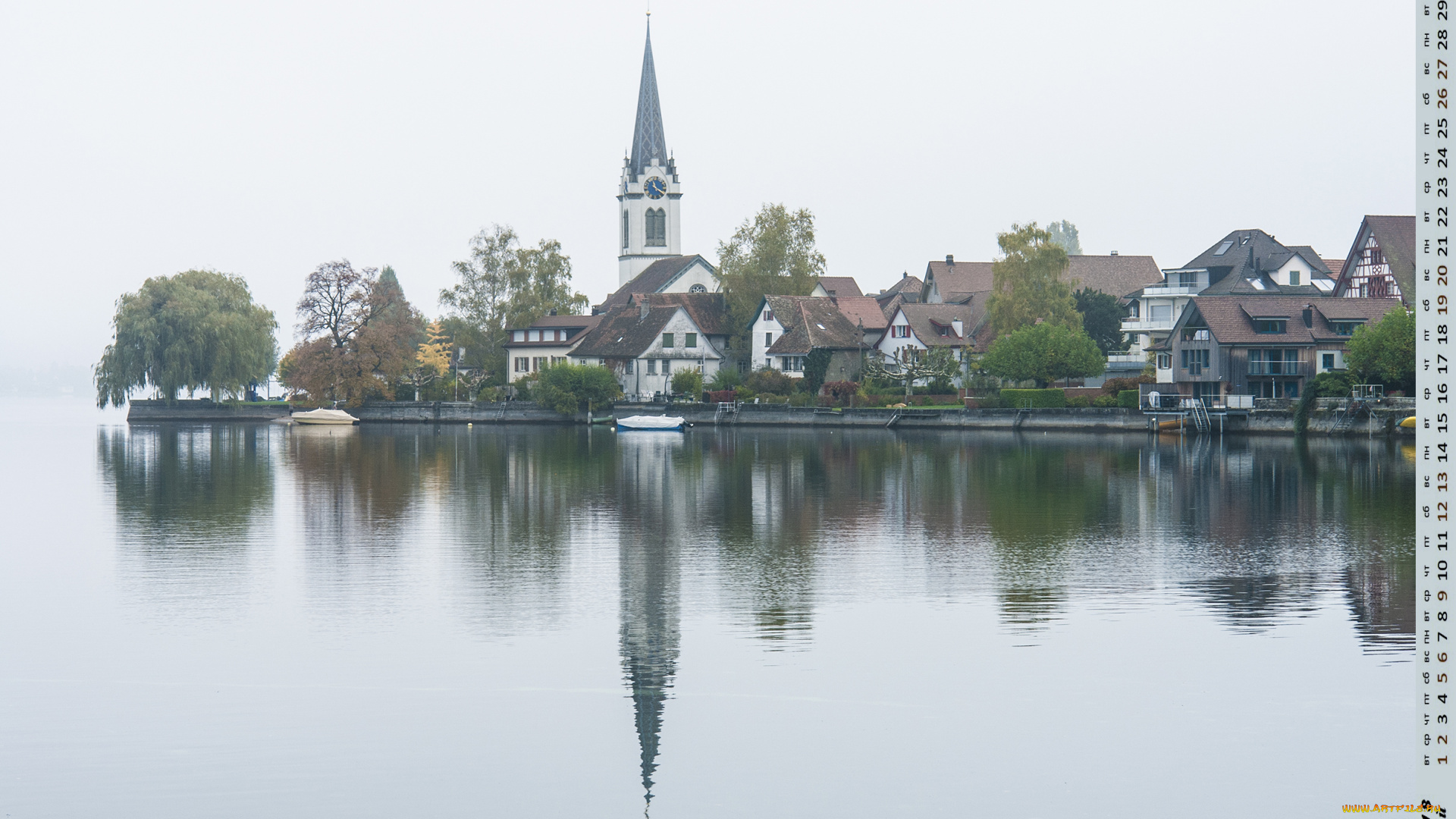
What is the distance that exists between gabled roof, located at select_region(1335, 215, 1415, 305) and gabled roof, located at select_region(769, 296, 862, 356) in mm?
34328

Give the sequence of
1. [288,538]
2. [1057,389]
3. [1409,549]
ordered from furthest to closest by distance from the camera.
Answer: [1057,389] < [288,538] < [1409,549]

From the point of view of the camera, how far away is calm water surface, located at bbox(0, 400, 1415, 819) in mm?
13789

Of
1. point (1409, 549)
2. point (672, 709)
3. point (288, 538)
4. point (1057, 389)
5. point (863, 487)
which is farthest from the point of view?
point (1057, 389)

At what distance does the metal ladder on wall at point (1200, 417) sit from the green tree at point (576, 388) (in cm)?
4219

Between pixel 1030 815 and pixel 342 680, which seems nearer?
pixel 1030 815

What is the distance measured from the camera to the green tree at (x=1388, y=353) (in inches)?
2778

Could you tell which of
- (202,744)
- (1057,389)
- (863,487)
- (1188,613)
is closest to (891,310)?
(1057,389)

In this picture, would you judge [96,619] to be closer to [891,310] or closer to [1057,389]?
[1057,389]

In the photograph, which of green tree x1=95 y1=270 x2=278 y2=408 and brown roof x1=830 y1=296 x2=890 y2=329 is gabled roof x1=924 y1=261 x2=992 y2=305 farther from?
green tree x1=95 y1=270 x2=278 y2=408

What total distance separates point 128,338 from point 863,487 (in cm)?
7555

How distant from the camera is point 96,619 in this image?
71.0ft

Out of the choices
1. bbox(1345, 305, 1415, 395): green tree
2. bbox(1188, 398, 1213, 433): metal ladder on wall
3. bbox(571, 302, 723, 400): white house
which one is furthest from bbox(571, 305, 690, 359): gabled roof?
bbox(1345, 305, 1415, 395): green tree

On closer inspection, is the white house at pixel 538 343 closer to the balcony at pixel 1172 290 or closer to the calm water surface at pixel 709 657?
the balcony at pixel 1172 290

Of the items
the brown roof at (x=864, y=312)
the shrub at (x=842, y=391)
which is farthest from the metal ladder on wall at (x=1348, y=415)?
the brown roof at (x=864, y=312)
